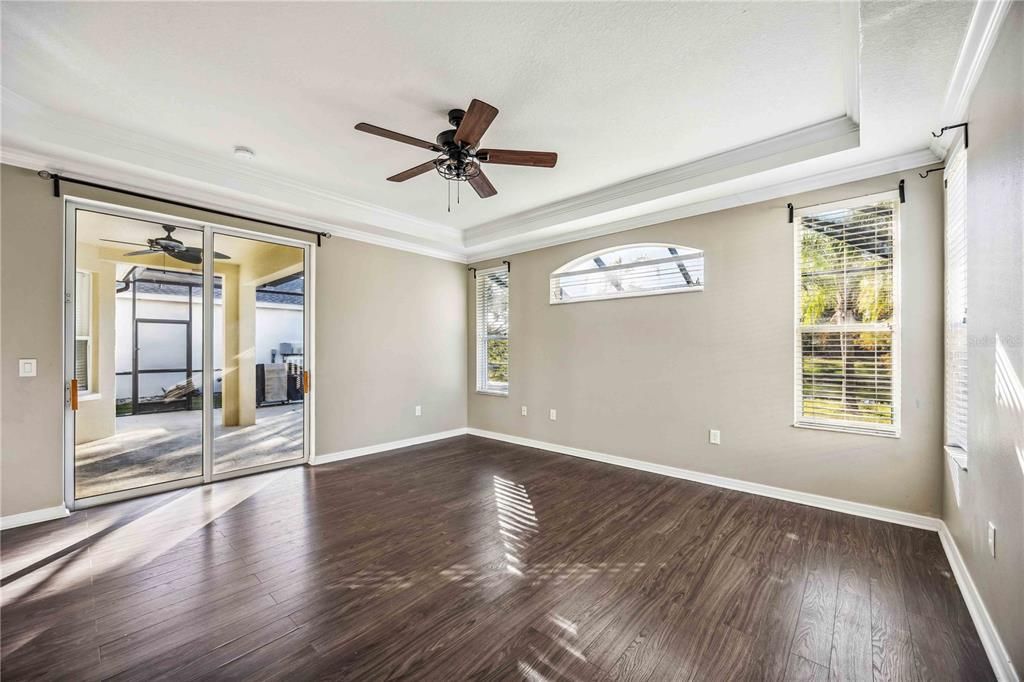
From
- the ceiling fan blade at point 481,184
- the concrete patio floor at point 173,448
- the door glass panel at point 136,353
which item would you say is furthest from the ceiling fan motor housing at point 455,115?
the concrete patio floor at point 173,448

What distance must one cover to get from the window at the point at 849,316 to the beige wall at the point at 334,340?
4.21 meters

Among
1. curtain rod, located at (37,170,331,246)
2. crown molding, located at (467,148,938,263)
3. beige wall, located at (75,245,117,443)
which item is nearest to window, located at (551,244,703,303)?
crown molding, located at (467,148,938,263)

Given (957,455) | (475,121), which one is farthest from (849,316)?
(475,121)

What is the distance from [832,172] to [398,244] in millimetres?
4509

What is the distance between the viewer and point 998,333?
1.71 meters

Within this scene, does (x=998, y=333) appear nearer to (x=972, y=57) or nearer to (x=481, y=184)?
(x=972, y=57)

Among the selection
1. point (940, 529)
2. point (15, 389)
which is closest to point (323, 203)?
point (15, 389)

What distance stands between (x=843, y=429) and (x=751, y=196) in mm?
2086

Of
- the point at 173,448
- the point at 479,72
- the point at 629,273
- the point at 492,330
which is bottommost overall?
the point at 173,448

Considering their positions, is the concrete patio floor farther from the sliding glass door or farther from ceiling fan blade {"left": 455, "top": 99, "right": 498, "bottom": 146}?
ceiling fan blade {"left": 455, "top": 99, "right": 498, "bottom": 146}

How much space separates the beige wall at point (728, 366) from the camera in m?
2.96

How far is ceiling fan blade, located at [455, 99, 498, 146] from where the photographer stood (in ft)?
7.38

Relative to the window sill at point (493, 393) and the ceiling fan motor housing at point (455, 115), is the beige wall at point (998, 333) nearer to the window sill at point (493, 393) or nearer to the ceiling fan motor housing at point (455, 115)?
the ceiling fan motor housing at point (455, 115)

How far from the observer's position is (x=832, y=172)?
327 cm
